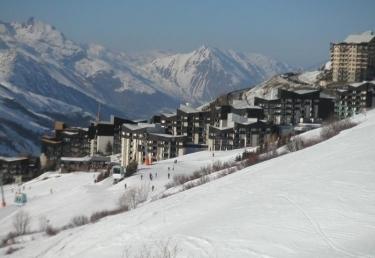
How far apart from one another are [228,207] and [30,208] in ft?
91.6

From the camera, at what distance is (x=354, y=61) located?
297ft

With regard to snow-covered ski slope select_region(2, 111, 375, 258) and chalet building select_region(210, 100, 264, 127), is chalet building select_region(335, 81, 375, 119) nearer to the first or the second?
chalet building select_region(210, 100, 264, 127)

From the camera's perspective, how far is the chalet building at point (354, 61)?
8994cm

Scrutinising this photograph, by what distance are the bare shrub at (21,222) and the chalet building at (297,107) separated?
142 ft

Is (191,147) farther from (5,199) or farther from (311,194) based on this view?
(311,194)

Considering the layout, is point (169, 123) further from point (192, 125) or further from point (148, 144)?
point (148, 144)

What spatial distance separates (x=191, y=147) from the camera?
230ft

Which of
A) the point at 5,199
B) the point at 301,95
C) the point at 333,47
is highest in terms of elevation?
the point at 333,47

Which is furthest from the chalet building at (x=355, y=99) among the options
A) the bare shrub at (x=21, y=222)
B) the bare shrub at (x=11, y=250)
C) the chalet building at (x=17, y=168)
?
the bare shrub at (x=11, y=250)

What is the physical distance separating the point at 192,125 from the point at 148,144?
330 inches

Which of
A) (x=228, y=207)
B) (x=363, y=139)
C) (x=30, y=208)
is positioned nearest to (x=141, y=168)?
(x=30, y=208)

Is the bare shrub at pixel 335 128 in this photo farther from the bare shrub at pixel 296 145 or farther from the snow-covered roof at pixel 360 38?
the snow-covered roof at pixel 360 38

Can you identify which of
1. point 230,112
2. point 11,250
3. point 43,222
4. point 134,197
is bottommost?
point 43,222

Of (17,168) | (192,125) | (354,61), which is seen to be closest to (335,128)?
(192,125)
